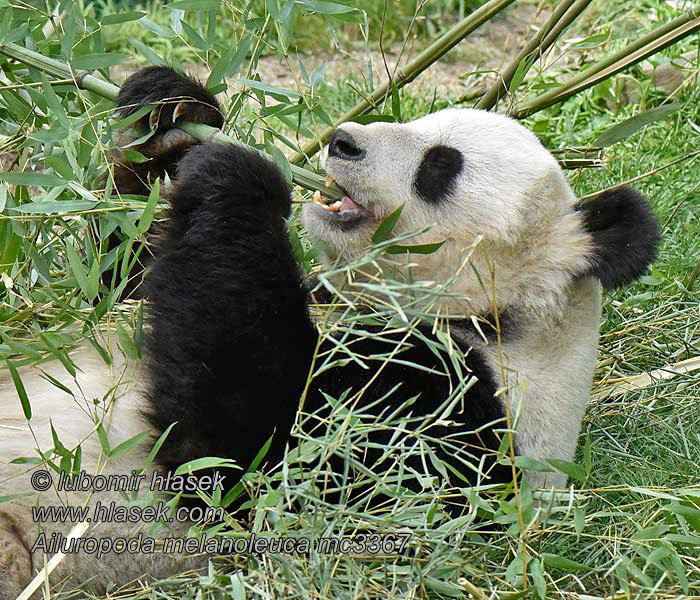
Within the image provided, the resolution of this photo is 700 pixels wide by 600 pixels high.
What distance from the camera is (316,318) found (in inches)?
133

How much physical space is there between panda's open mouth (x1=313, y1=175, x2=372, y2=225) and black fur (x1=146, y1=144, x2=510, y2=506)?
0.93ft

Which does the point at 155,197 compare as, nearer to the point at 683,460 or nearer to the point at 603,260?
the point at 603,260

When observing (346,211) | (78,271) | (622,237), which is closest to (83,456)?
(78,271)

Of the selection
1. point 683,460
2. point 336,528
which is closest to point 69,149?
point 336,528

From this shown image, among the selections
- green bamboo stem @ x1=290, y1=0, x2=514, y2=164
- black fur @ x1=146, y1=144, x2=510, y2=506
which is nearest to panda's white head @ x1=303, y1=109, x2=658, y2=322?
black fur @ x1=146, y1=144, x2=510, y2=506

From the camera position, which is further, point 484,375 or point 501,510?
point 484,375

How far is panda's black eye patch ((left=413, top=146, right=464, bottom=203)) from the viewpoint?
3.42m

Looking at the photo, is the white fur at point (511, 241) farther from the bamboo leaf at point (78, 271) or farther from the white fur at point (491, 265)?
the bamboo leaf at point (78, 271)

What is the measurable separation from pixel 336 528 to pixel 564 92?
2529 millimetres

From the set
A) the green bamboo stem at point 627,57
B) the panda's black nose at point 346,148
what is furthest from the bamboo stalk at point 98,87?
the green bamboo stem at point 627,57

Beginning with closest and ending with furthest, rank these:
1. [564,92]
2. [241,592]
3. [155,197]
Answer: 1. [241,592]
2. [155,197]
3. [564,92]

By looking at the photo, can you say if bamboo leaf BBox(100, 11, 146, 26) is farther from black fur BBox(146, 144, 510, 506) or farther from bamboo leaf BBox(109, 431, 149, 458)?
bamboo leaf BBox(109, 431, 149, 458)

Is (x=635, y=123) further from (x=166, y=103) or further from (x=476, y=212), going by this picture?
(x=166, y=103)

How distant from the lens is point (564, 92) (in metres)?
4.42
